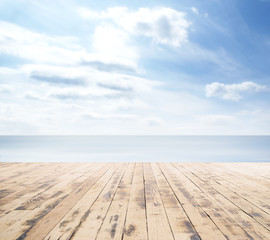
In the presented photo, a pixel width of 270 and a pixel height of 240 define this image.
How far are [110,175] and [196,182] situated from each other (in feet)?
4.49

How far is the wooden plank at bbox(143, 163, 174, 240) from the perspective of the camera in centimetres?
132

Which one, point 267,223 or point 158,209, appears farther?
point 158,209

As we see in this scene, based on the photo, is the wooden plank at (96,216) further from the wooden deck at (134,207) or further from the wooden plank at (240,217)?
the wooden plank at (240,217)

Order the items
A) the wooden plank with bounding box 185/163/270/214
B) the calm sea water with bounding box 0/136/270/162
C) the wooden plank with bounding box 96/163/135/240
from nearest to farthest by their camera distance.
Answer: the wooden plank with bounding box 96/163/135/240
the wooden plank with bounding box 185/163/270/214
the calm sea water with bounding box 0/136/270/162

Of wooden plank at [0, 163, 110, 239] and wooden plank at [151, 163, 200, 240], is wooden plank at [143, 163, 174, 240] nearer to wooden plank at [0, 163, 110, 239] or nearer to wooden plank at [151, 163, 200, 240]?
wooden plank at [151, 163, 200, 240]

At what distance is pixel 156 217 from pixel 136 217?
17 centimetres

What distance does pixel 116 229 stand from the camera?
1.38 m

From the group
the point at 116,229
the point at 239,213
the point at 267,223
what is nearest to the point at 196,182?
the point at 239,213

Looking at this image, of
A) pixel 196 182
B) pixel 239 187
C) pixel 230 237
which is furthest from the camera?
pixel 196 182

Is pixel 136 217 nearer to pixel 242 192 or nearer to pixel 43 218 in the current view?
pixel 43 218

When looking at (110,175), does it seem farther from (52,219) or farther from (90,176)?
(52,219)

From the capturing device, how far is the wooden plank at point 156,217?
132cm

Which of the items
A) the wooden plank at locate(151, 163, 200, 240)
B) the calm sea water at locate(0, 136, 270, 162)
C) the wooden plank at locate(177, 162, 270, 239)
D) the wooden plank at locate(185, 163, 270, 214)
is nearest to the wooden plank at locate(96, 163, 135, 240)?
the wooden plank at locate(151, 163, 200, 240)

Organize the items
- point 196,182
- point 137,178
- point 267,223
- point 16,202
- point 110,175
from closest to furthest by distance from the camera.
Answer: point 267,223, point 16,202, point 196,182, point 137,178, point 110,175
